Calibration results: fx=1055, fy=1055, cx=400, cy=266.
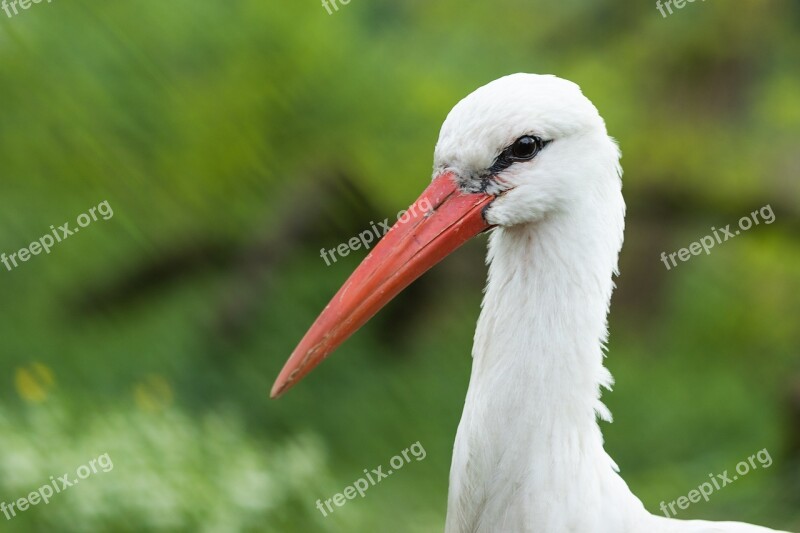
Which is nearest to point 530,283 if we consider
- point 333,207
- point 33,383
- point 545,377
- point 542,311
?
point 542,311

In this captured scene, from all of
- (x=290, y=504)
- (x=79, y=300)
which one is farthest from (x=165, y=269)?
(x=290, y=504)

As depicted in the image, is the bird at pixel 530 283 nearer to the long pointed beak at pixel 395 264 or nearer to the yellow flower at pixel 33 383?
the long pointed beak at pixel 395 264

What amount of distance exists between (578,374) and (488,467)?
26cm

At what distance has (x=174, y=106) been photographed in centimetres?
494

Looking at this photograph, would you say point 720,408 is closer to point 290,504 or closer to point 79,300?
point 290,504

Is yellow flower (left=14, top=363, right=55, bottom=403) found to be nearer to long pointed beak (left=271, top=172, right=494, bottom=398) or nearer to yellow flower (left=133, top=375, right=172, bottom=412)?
yellow flower (left=133, top=375, right=172, bottom=412)

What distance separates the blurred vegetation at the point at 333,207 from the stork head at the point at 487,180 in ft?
8.18

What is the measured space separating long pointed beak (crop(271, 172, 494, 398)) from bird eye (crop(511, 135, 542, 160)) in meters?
0.10

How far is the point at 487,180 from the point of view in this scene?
2.00m

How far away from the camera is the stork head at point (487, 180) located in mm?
1942

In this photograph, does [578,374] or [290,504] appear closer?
[578,374]

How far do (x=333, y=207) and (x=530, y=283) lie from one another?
283 cm

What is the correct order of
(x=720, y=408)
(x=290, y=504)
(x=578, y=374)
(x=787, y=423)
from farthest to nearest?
(x=720, y=408) < (x=787, y=423) < (x=290, y=504) < (x=578, y=374)

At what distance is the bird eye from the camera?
1.96m
